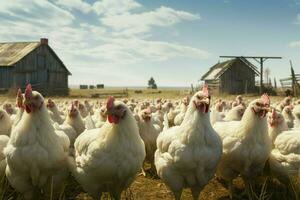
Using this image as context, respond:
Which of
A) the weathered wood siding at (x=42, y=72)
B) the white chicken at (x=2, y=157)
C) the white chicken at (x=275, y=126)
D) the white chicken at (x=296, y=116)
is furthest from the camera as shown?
the weathered wood siding at (x=42, y=72)

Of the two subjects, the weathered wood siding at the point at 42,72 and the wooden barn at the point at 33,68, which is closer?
the wooden barn at the point at 33,68

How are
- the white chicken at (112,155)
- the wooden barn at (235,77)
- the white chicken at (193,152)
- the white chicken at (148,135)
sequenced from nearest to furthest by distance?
1. the white chicken at (112,155)
2. the white chicken at (193,152)
3. the white chicken at (148,135)
4. the wooden barn at (235,77)

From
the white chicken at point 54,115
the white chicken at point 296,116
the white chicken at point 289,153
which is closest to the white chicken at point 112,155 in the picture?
the white chicken at point 289,153

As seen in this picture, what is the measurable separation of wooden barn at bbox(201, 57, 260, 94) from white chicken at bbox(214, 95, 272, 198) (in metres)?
32.9

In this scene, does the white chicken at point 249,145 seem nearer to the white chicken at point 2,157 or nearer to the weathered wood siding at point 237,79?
the white chicken at point 2,157

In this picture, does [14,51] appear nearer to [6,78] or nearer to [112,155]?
[6,78]

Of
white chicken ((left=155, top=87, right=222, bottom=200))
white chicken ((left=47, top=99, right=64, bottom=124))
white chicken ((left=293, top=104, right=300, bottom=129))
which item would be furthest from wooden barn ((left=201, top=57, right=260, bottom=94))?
white chicken ((left=155, top=87, right=222, bottom=200))

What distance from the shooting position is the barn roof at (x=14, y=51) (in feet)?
114

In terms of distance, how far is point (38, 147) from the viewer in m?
5.34

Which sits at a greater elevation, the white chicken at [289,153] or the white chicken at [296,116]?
the white chicken at [296,116]

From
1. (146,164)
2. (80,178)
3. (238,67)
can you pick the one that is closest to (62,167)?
(80,178)

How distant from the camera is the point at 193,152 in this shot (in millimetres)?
5352

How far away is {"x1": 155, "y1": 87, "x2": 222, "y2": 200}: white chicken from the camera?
536cm

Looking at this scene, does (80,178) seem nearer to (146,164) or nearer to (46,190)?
(46,190)
